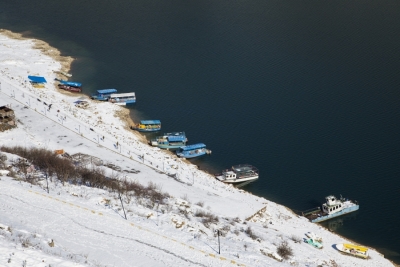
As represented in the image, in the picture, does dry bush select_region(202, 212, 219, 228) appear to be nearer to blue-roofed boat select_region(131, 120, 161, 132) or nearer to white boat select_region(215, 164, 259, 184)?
white boat select_region(215, 164, 259, 184)

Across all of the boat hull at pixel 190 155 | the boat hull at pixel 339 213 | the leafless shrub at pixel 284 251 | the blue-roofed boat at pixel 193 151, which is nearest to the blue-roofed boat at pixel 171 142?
the blue-roofed boat at pixel 193 151

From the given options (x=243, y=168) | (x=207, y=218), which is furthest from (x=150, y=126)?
(x=207, y=218)

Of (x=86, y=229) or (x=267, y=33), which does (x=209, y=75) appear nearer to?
(x=267, y=33)

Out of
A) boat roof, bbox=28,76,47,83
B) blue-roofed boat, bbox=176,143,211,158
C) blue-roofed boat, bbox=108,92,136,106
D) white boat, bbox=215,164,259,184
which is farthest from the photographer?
boat roof, bbox=28,76,47,83

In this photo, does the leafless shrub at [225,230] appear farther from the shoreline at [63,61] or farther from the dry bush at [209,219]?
the shoreline at [63,61]

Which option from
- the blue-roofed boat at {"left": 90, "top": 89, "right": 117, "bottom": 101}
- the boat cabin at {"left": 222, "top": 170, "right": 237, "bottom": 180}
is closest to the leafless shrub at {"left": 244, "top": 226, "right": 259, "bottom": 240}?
the boat cabin at {"left": 222, "top": 170, "right": 237, "bottom": 180}

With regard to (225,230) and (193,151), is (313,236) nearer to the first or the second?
(225,230)
